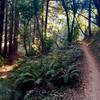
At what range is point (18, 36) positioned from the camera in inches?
1171

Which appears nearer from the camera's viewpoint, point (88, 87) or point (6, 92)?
point (6, 92)

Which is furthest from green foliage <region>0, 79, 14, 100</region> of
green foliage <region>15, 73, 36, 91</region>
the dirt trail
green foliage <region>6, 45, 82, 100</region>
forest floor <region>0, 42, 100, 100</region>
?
the dirt trail

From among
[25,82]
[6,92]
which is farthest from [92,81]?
[6,92]

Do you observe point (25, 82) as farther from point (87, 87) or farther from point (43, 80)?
point (87, 87)

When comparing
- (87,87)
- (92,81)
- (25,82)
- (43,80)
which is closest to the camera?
(87,87)

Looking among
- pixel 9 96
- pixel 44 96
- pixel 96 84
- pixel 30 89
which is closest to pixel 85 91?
pixel 96 84

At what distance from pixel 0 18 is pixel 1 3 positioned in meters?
1.40

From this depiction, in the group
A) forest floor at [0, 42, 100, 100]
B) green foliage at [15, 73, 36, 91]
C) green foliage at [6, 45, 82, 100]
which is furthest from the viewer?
green foliage at [15, 73, 36, 91]

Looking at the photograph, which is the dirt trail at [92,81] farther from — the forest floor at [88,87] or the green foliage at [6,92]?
the green foliage at [6,92]

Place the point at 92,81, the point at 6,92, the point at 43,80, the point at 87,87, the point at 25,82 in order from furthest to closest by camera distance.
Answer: the point at 92,81, the point at 25,82, the point at 43,80, the point at 87,87, the point at 6,92

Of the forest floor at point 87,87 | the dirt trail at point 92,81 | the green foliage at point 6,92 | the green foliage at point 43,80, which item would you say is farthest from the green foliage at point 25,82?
the dirt trail at point 92,81

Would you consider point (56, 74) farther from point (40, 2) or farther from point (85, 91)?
point (40, 2)

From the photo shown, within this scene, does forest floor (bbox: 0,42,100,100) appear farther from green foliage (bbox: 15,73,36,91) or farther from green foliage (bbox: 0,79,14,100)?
green foliage (bbox: 0,79,14,100)

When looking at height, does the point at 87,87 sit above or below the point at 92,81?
below
